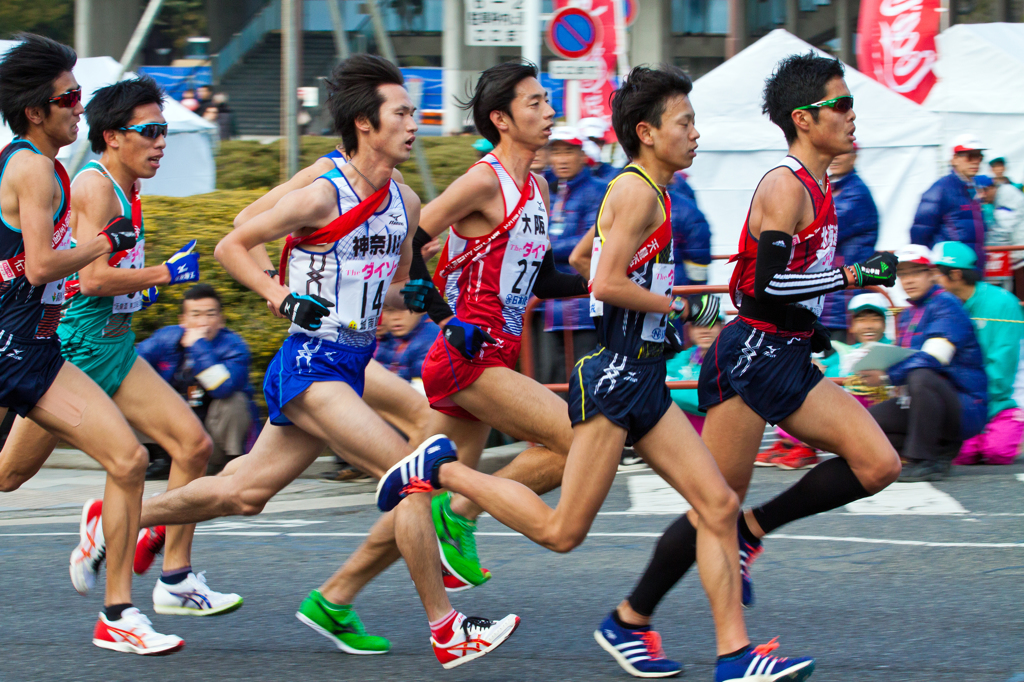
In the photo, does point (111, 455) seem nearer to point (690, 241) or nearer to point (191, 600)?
point (191, 600)

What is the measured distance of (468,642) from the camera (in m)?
4.02

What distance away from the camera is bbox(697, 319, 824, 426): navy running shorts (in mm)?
4242

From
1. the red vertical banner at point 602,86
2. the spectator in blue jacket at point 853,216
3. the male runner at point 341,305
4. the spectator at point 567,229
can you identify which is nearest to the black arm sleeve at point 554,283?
the male runner at point 341,305

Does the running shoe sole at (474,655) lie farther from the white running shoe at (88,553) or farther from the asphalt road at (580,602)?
the white running shoe at (88,553)

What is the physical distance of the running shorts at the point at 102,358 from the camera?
4.76m

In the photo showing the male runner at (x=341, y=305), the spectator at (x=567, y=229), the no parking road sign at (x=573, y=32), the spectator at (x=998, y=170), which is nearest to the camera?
the male runner at (x=341, y=305)

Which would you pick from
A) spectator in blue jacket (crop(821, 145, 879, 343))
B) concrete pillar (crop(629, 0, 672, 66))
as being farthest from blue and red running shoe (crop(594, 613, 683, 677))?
concrete pillar (crop(629, 0, 672, 66))

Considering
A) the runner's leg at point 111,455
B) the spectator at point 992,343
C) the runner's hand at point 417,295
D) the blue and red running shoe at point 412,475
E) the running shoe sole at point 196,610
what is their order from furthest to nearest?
the spectator at point 992,343 → the running shoe sole at point 196,610 → the runner's hand at point 417,295 → the runner's leg at point 111,455 → the blue and red running shoe at point 412,475

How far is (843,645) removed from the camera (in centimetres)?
434

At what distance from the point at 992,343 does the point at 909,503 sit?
182cm

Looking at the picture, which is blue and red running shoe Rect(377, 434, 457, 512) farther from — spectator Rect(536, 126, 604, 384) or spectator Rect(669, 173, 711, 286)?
spectator Rect(669, 173, 711, 286)

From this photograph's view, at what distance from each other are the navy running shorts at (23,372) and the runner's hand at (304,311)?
3.24 ft

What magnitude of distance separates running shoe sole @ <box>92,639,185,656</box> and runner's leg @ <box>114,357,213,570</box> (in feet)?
1.85

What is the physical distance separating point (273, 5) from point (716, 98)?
27.5 metres
